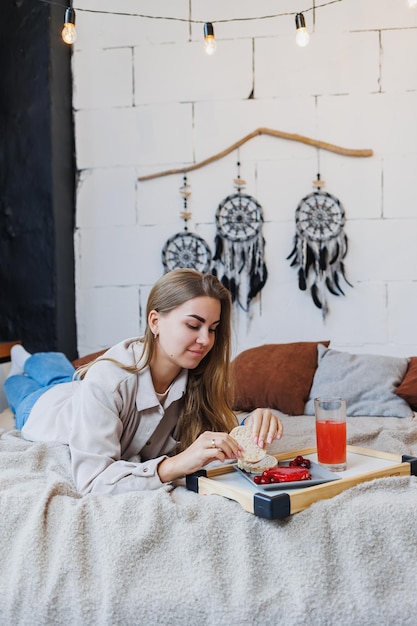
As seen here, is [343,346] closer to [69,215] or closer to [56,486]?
[69,215]

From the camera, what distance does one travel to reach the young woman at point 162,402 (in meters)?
1.59

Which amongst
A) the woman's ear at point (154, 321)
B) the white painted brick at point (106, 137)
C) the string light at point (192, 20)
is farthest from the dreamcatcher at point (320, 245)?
the woman's ear at point (154, 321)

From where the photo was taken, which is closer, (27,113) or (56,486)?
(56,486)

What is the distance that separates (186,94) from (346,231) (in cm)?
110

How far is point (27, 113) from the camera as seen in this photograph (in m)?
3.58

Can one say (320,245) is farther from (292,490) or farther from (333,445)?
(292,490)

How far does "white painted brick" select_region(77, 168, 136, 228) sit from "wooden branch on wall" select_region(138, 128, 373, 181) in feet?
0.35

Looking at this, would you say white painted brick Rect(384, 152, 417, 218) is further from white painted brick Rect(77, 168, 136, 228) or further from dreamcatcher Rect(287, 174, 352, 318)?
white painted brick Rect(77, 168, 136, 228)

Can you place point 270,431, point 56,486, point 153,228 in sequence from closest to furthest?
point 56,486, point 270,431, point 153,228

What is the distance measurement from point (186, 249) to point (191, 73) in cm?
92

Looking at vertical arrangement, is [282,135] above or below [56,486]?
above

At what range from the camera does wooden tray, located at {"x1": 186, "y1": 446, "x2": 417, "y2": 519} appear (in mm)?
1288

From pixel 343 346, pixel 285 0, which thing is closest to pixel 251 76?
pixel 285 0

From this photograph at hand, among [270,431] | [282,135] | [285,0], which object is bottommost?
[270,431]
